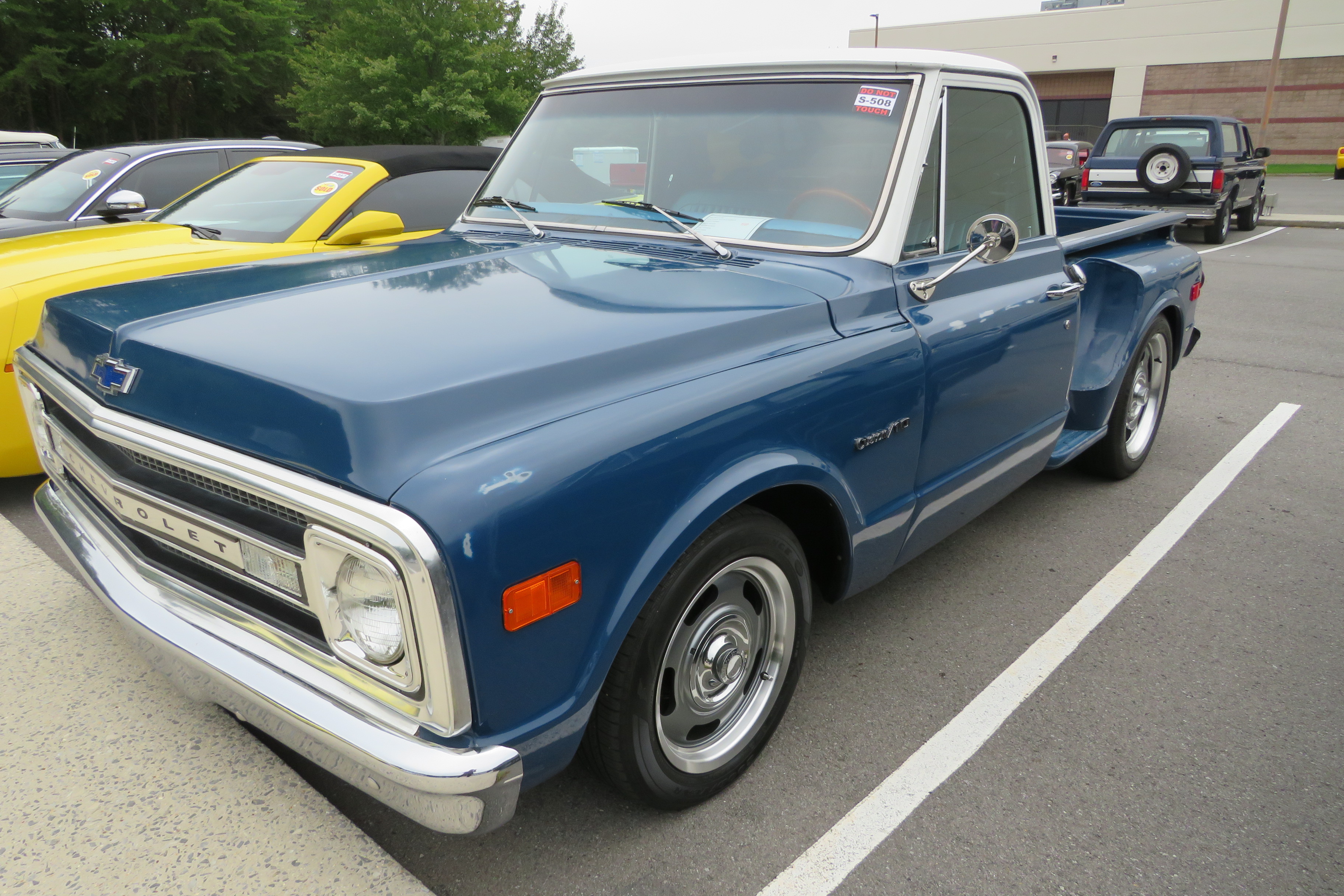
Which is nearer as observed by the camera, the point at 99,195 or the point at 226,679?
the point at 226,679

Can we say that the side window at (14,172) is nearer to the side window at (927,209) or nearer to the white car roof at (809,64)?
the white car roof at (809,64)

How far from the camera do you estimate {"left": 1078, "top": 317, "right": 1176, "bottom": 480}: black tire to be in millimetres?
4367

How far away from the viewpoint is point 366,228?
15.2 feet

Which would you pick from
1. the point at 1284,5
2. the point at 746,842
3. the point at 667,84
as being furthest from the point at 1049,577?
the point at 1284,5

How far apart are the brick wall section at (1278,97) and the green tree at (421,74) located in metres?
30.9

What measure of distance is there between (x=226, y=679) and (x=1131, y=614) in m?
3.08

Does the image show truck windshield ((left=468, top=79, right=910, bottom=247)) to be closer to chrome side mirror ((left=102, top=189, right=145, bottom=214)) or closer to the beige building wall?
chrome side mirror ((left=102, top=189, right=145, bottom=214))

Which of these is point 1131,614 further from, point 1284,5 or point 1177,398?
point 1284,5

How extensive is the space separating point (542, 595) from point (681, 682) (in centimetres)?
68

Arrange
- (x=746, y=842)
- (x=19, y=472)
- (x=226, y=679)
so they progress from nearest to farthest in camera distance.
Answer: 1. (x=226, y=679)
2. (x=746, y=842)
3. (x=19, y=472)

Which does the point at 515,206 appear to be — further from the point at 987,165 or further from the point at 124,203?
the point at 124,203

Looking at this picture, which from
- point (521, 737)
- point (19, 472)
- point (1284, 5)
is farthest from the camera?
point (1284, 5)

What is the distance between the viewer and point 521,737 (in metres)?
1.76

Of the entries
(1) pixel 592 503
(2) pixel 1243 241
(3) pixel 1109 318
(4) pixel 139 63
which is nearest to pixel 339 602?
(1) pixel 592 503
